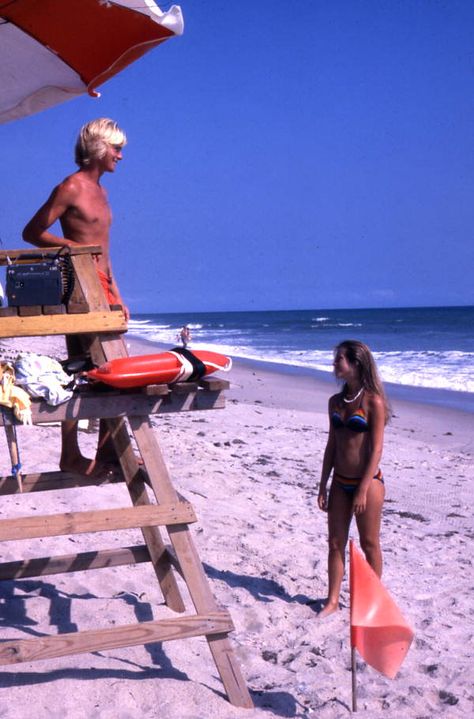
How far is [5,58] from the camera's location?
3.90m

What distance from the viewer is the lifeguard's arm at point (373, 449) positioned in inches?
174

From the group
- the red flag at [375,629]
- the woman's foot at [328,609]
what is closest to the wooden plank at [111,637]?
the red flag at [375,629]

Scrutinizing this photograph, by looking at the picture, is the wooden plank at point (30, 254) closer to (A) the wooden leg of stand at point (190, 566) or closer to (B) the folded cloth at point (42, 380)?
(B) the folded cloth at point (42, 380)

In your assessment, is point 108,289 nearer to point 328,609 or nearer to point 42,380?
point 42,380

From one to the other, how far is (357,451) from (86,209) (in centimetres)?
208

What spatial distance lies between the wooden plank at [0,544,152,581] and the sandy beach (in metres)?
0.41

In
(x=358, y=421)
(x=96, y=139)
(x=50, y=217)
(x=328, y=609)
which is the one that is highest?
(x=96, y=139)

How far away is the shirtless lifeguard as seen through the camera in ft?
12.2

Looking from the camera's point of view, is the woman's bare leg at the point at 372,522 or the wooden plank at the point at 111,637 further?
the woman's bare leg at the point at 372,522

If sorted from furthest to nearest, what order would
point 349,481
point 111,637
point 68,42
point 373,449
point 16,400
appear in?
point 349,481, point 373,449, point 68,42, point 111,637, point 16,400

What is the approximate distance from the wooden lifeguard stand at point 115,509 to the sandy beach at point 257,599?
0.36 meters

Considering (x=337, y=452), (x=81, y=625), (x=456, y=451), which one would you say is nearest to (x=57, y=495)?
(x=81, y=625)

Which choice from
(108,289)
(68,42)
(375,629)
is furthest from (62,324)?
(375,629)

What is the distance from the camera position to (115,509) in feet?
10.6
